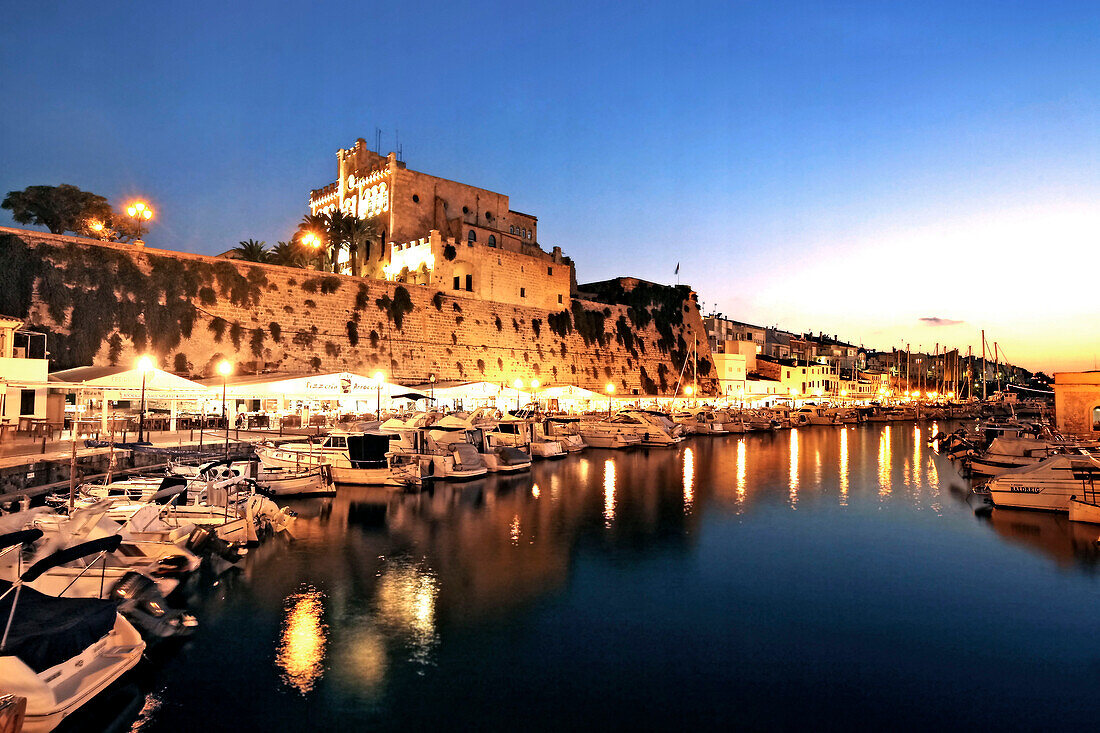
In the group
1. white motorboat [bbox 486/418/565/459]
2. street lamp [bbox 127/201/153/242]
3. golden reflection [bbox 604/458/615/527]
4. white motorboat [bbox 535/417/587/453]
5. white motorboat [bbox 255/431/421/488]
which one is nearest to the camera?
golden reflection [bbox 604/458/615/527]

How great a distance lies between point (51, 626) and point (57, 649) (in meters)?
0.25

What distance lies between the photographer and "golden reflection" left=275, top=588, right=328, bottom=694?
6848mm

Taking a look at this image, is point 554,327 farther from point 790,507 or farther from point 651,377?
point 790,507

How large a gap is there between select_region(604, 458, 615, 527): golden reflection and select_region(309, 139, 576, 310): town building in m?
19.9

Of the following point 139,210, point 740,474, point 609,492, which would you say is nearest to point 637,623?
point 609,492

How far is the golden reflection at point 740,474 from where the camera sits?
17719mm

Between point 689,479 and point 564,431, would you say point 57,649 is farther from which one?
point 564,431

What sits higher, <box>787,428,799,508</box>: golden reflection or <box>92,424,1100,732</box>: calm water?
<box>787,428,799,508</box>: golden reflection

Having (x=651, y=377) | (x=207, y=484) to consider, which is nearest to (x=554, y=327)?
(x=651, y=377)

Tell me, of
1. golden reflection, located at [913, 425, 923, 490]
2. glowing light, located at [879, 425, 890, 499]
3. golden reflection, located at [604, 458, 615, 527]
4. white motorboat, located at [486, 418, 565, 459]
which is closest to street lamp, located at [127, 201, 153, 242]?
white motorboat, located at [486, 418, 565, 459]

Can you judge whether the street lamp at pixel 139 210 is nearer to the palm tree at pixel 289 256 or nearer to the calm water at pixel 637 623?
the palm tree at pixel 289 256

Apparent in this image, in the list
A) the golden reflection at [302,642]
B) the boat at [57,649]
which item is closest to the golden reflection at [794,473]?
the golden reflection at [302,642]

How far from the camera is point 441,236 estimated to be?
Result: 135ft

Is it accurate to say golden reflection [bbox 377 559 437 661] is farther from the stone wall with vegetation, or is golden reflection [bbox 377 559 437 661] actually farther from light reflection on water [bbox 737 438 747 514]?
the stone wall with vegetation
